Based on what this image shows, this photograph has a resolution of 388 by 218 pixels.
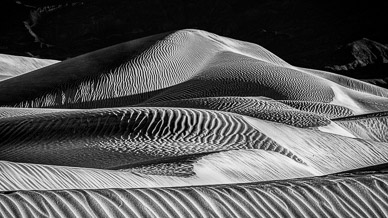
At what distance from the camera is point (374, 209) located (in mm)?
2988

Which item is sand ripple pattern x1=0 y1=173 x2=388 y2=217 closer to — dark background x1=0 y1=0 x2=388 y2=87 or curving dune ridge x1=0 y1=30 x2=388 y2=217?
curving dune ridge x1=0 y1=30 x2=388 y2=217

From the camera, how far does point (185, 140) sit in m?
8.55

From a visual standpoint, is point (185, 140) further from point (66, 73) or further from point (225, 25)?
point (225, 25)

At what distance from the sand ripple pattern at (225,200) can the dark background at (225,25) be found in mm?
45422

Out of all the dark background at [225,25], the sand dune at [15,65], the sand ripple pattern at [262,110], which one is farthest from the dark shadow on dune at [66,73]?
the dark background at [225,25]

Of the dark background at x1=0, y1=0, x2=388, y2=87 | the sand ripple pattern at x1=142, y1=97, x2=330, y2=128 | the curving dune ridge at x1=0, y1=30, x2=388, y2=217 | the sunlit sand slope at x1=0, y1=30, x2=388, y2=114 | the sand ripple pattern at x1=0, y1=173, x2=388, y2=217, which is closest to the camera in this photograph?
the sand ripple pattern at x1=0, y1=173, x2=388, y2=217

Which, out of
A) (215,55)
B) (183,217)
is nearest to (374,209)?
(183,217)

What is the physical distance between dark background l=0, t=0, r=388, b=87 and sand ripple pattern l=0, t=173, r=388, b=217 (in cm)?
4542

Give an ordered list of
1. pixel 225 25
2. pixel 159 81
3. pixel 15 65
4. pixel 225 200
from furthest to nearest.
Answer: pixel 225 25
pixel 15 65
pixel 159 81
pixel 225 200

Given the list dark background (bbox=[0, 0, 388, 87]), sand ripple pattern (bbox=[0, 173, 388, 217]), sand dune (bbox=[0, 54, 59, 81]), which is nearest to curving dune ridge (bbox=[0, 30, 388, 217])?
sand ripple pattern (bbox=[0, 173, 388, 217])

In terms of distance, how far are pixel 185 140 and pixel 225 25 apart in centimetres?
5451

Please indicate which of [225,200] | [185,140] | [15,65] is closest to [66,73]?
[15,65]

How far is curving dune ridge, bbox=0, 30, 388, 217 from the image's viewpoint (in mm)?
2818

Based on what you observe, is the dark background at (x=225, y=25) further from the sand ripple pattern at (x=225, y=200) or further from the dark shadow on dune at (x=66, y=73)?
the sand ripple pattern at (x=225, y=200)
